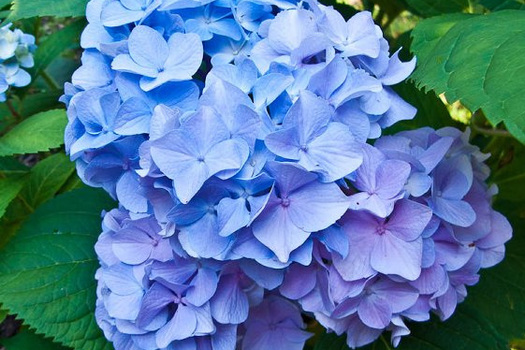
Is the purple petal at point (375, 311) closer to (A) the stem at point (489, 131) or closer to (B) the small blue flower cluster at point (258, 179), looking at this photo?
(B) the small blue flower cluster at point (258, 179)

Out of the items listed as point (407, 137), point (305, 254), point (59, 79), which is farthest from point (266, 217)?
point (59, 79)

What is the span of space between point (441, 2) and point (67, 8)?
0.71 metres

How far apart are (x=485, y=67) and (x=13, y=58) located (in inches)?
38.7

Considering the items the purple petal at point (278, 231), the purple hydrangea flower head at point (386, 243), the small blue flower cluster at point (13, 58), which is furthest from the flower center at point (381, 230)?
the small blue flower cluster at point (13, 58)

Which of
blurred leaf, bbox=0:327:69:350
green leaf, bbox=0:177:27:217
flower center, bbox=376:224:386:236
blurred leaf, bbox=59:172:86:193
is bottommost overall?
blurred leaf, bbox=0:327:69:350

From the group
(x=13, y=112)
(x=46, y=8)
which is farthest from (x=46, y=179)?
(x=46, y=8)

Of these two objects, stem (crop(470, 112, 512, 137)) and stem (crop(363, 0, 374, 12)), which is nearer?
stem (crop(470, 112, 512, 137))

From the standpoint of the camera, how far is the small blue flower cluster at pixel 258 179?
2.52 ft

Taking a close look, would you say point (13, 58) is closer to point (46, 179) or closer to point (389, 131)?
point (46, 179)

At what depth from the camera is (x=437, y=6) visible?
1281 mm

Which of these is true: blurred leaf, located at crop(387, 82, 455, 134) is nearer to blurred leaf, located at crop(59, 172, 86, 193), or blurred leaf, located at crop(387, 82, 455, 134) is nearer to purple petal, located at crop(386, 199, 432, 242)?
purple petal, located at crop(386, 199, 432, 242)

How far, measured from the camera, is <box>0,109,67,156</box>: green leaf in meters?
1.23

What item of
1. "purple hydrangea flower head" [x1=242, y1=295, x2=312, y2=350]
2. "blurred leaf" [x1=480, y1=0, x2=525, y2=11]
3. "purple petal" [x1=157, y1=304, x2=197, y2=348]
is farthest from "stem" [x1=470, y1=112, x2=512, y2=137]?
"purple petal" [x1=157, y1=304, x2=197, y2=348]

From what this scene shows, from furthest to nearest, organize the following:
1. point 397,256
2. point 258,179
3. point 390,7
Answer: point 390,7, point 397,256, point 258,179
